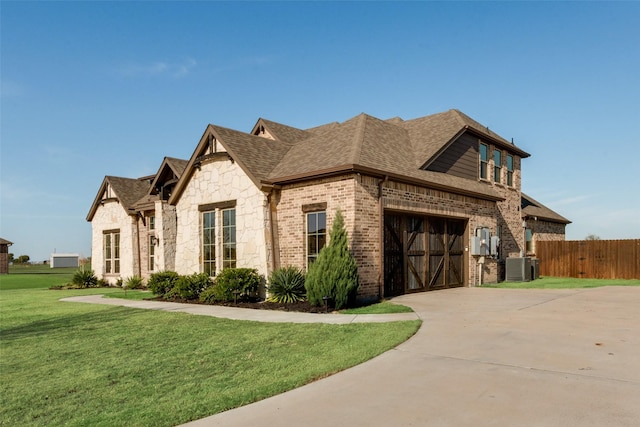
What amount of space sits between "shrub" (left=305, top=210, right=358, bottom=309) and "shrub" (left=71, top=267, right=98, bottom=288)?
62.6 feet

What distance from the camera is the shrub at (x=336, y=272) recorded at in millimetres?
12070

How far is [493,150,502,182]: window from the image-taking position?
22.4 m

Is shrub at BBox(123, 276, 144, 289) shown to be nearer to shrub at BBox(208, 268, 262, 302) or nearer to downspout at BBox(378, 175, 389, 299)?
shrub at BBox(208, 268, 262, 302)

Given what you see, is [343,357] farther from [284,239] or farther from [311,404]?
[284,239]

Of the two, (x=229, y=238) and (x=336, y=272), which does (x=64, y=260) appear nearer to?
(x=229, y=238)

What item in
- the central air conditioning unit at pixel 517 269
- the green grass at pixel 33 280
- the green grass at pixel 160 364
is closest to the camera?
the green grass at pixel 160 364

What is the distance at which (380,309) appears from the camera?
468 inches

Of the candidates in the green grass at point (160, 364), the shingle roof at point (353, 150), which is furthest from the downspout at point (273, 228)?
the green grass at point (160, 364)

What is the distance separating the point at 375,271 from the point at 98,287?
62.8 feet

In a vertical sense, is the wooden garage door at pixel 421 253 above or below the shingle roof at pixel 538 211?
below

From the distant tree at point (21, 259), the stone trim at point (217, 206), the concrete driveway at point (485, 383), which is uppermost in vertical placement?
the stone trim at point (217, 206)

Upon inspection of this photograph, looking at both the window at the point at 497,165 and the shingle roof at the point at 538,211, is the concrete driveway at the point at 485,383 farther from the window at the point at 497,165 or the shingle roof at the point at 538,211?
the shingle roof at the point at 538,211

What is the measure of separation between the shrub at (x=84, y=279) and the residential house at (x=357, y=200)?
578cm

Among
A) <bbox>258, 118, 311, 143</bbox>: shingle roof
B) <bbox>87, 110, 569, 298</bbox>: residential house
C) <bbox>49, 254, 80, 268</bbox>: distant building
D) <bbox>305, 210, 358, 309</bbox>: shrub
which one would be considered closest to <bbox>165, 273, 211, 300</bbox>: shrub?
<bbox>87, 110, 569, 298</bbox>: residential house
